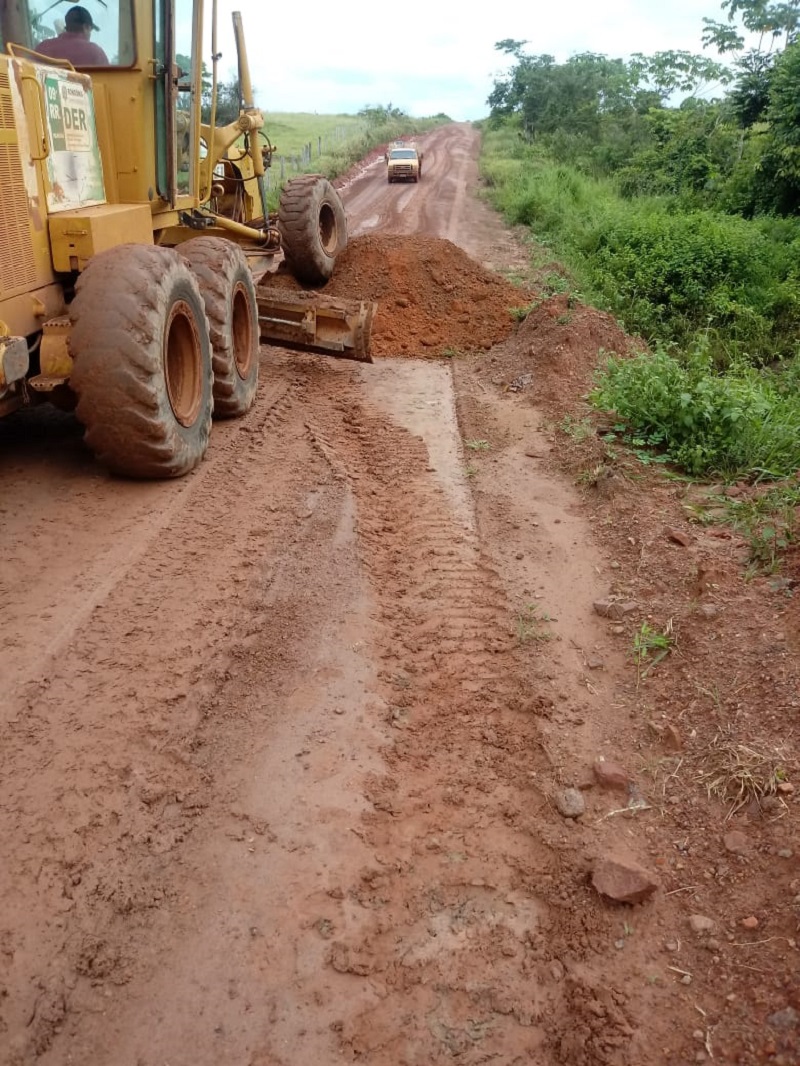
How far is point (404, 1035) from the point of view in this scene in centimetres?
248

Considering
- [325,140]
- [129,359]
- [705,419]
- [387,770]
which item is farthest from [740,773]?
[325,140]

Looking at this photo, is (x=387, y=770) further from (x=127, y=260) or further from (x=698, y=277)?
(x=698, y=277)

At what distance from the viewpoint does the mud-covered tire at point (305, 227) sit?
9.93 m

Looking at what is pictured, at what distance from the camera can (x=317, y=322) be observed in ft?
26.9

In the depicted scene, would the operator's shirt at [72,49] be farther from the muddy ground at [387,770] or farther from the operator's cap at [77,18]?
the muddy ground at [387,770]

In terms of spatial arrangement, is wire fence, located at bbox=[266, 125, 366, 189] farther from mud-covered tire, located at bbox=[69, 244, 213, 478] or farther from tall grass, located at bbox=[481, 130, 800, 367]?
mud-covered tire, located at bbox=[69, 244, 213, 478]

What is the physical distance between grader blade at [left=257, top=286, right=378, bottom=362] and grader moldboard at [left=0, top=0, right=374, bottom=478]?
0.05 feet

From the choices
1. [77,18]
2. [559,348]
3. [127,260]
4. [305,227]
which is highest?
[77,18]

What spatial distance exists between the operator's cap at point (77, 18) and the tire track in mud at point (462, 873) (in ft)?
14.1

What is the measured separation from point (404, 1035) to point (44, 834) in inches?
53.7

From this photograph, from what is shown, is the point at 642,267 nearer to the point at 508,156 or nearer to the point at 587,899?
the point at 587,899

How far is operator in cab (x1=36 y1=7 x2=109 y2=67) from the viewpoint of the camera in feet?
19.3

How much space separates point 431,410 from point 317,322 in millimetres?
1507

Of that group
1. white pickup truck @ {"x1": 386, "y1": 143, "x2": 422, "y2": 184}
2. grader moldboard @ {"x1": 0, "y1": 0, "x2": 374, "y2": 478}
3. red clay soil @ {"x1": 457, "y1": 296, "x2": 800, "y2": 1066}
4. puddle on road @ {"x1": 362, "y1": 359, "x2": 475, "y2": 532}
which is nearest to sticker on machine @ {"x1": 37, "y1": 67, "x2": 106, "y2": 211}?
grader moldboard @ {"x1": 0, "y1": 0, "x2": 374, "y2": 478}
